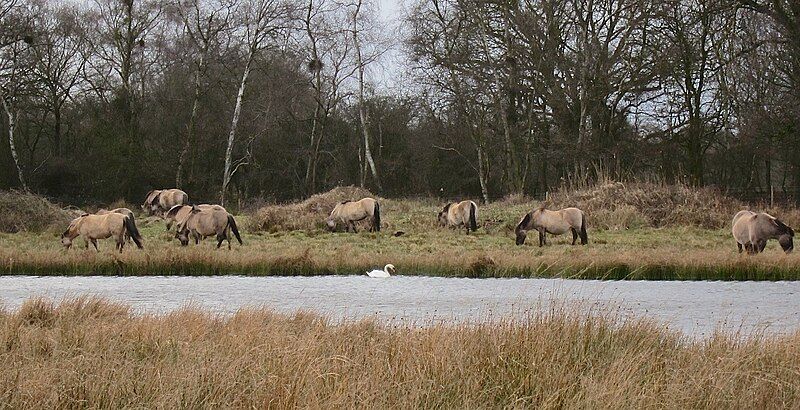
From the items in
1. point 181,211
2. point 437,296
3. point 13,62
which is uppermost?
point 13,62

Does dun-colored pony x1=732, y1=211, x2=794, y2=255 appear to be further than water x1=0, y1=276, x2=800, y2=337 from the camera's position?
Yes

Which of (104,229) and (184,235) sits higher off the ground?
(104,229)

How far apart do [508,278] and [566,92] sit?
17793 mm

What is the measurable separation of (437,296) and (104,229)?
8994 mm

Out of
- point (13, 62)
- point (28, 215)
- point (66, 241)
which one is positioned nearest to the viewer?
point (66, 241)

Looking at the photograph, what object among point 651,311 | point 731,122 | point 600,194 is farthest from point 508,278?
point 731,122

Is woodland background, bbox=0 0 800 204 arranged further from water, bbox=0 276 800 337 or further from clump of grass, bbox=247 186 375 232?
water, bbox=0 276 800 337

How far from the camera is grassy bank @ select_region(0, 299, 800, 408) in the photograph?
6230 mm

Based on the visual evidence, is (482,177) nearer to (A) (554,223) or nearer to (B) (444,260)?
(A) (554,223)

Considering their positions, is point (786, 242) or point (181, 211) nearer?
point (786, 242)

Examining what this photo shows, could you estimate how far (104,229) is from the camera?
19125 millimetres

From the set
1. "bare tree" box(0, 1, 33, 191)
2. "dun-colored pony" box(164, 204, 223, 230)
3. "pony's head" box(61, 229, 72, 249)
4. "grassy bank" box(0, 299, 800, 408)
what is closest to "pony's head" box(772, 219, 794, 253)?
"grassy bank" box(0, 299, 800, 408)

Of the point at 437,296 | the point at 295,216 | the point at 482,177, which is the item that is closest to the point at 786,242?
the point at 437,296

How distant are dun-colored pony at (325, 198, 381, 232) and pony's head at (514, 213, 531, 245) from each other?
548 centimetres
